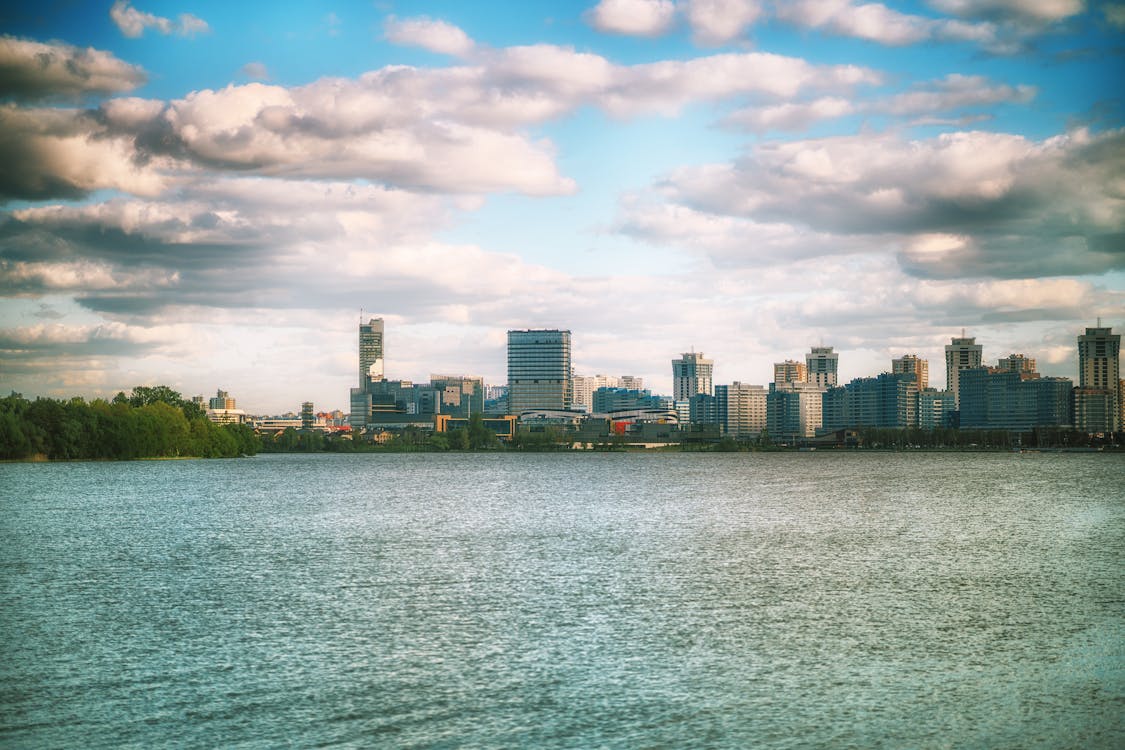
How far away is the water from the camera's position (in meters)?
23.5

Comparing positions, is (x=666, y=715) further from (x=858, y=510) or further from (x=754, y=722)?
(x=858, y=510)

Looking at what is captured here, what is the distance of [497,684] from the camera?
27.1 metres

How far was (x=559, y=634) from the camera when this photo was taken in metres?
33.6

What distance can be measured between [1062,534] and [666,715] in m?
56.6

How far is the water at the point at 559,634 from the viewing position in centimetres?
2345

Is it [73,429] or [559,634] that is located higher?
[73,429]

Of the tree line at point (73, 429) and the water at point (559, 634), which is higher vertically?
the tree line at point (73, 429)

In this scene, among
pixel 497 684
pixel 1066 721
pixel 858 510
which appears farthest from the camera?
pixel 858 510

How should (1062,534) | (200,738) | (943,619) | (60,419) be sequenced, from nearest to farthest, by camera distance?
(200,738), (943,619), (1062,534), (60,419)

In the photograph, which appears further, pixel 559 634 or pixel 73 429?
pixel 73 429

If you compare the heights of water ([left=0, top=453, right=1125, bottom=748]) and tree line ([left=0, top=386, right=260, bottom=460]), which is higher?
tree line ([left=0, top=386, right=260, bottom=460])

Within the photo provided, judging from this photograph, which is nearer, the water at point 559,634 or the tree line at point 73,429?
the water at point 559,634

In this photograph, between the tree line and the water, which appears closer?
the water

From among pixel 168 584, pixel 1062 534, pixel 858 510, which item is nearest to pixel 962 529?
pixel 1062 534
